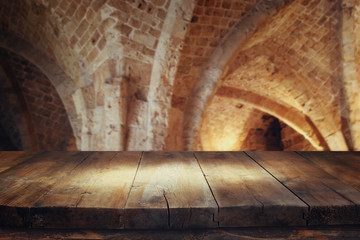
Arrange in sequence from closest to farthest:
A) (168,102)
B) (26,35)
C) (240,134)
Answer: (168,102) < (26,35) < (240,134)

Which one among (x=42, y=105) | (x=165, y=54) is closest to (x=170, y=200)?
(x=165, y=54)

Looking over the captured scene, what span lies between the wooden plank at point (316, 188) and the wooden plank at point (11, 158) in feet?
4.58

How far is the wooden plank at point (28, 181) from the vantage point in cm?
115

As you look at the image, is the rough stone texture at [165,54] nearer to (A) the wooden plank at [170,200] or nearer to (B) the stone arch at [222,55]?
(B) the stone arch at [222,55]

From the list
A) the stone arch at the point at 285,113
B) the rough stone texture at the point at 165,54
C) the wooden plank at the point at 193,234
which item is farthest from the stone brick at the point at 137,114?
the stone arch at the point at 285,113

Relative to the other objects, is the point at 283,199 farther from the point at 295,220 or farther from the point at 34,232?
the point at 34,232

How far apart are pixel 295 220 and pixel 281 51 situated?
17.8 feet

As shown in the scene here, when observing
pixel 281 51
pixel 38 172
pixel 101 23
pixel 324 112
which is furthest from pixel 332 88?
pixel 38 172

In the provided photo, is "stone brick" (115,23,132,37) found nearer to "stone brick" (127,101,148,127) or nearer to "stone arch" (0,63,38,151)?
"stone brick" (127,101,148,127)

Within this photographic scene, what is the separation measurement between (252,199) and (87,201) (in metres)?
0.69

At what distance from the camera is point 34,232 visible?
1.14 metres

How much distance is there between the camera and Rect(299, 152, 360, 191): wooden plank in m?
1.48

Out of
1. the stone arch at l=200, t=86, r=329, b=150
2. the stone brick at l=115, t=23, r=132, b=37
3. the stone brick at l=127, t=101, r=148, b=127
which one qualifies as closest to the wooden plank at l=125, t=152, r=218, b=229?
the stone brick at l=127, t=101, r=148, b=127

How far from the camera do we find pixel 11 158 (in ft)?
5.75
